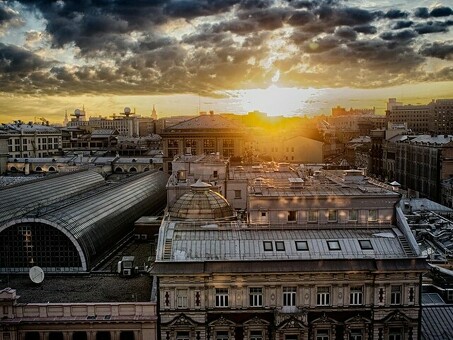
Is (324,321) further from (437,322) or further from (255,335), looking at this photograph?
(437,322)

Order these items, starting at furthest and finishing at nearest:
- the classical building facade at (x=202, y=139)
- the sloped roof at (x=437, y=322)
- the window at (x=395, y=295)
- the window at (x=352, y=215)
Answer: the classical building facade at (x=202, y=139) < the window at (x=352, y=215) < the sloped roof at (x=437, y=322) < the window at (x=395, y=295)

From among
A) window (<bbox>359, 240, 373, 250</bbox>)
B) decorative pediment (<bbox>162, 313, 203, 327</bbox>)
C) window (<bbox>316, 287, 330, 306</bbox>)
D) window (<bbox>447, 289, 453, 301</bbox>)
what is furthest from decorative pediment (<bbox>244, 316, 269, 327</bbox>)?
window (<bbox>447, 289, 453, 301</bbox>)

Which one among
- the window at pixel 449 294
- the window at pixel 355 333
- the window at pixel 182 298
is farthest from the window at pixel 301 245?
the window at pixel 449 294

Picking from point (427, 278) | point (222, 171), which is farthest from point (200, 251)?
point (222, 171)

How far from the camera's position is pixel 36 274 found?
55938mm

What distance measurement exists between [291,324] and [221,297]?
676 cm

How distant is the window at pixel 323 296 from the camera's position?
5119cm

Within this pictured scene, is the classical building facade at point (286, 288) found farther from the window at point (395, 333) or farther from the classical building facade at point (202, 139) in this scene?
the classical building facade at point (202, 139)

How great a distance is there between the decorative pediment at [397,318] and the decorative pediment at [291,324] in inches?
301

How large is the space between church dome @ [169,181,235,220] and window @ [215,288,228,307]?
1598 centimetres

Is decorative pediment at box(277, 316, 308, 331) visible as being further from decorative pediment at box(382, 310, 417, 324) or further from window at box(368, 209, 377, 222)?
window at box(368, 209, 377, 222)

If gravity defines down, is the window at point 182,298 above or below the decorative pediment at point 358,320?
above

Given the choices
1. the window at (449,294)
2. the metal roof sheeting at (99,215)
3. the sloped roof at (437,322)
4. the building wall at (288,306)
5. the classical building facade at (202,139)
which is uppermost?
the classical building facade at (202,139)

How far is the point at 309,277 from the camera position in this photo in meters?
50.9
